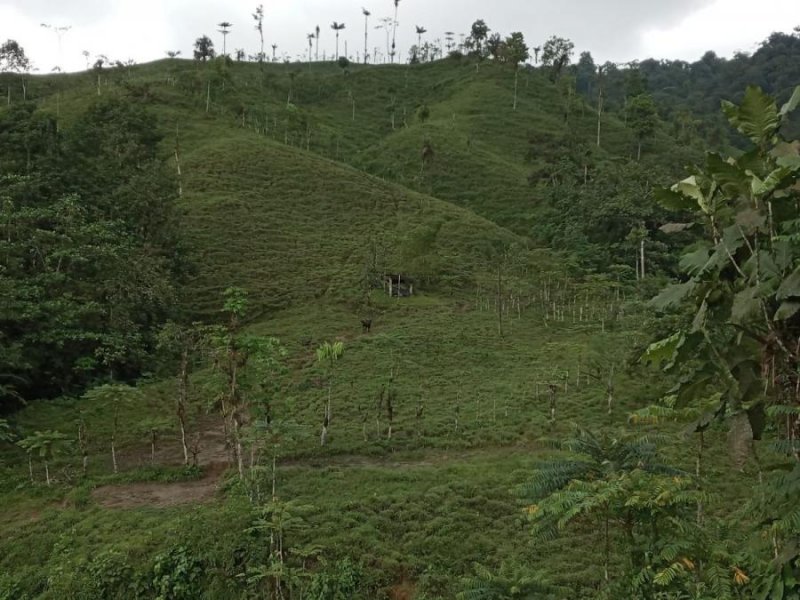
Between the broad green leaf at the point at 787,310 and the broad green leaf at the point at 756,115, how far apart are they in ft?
5.40

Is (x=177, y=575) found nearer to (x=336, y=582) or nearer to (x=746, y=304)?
(x=336, y=582)

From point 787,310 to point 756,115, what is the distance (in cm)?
185

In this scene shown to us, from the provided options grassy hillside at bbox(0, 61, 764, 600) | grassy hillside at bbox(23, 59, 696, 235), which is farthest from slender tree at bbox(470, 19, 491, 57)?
grassy hillside at bbox(0, 61, 764, 600)

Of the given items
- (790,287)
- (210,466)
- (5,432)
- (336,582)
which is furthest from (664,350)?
(5,432)

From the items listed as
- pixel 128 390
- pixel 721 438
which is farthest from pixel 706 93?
pixel 128 390

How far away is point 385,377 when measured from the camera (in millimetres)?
21625

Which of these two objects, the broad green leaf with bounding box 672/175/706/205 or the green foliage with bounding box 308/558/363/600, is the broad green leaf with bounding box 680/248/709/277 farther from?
the green foliage with bounding box 308/558/363/600

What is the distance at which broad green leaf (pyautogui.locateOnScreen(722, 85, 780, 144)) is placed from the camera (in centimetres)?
538

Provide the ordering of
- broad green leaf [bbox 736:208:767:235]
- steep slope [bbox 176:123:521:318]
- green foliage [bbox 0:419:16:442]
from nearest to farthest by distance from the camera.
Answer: broad green leaf [bbox 736:208:767:235] → green foliage [bbox 0:419:16:442] → steep slope [bbox 176:123:521:318]

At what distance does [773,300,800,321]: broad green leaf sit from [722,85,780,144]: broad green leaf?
165 centimetres

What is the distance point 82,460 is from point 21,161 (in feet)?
62.9

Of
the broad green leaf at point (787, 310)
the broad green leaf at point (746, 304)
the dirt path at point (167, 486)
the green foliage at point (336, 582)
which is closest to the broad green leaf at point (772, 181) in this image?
the broad green leaf at point (746, 304)

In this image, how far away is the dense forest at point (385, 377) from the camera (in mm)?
5781

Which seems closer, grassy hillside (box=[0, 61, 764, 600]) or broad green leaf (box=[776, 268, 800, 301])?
broad green leaf (box=[776, 268, 800, 301])
